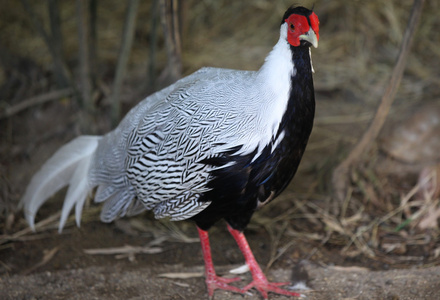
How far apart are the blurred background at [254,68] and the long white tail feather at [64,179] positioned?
→ 1.02 feet

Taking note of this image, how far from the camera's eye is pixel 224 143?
2.71 m

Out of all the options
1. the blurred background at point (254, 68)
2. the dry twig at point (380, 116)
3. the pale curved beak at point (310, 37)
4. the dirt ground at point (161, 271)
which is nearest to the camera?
the pale curved beak at point (310, 37)

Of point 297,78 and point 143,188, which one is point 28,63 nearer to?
point 143,188

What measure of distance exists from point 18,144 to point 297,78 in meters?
3.11

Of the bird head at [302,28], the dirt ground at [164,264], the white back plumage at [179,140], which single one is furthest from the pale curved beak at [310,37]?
the dirt ground at [164,264]

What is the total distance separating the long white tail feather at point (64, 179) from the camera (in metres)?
3.55

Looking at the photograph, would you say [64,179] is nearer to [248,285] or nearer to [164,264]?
[164,264]

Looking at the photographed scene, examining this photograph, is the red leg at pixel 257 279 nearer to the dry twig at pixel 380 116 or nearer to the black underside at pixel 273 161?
the black underside at pixel 273 161

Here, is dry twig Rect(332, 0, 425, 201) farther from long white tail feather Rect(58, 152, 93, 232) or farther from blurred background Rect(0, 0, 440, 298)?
long white tail feather Rect(58, 152, 93, 232)

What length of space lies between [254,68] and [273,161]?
9.69 ft

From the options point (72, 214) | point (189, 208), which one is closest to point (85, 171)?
point (72, 214)

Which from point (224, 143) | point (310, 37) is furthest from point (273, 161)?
point (310, 37)

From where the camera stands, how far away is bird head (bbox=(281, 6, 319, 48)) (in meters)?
2.58

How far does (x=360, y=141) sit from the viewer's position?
3887 millimetres
